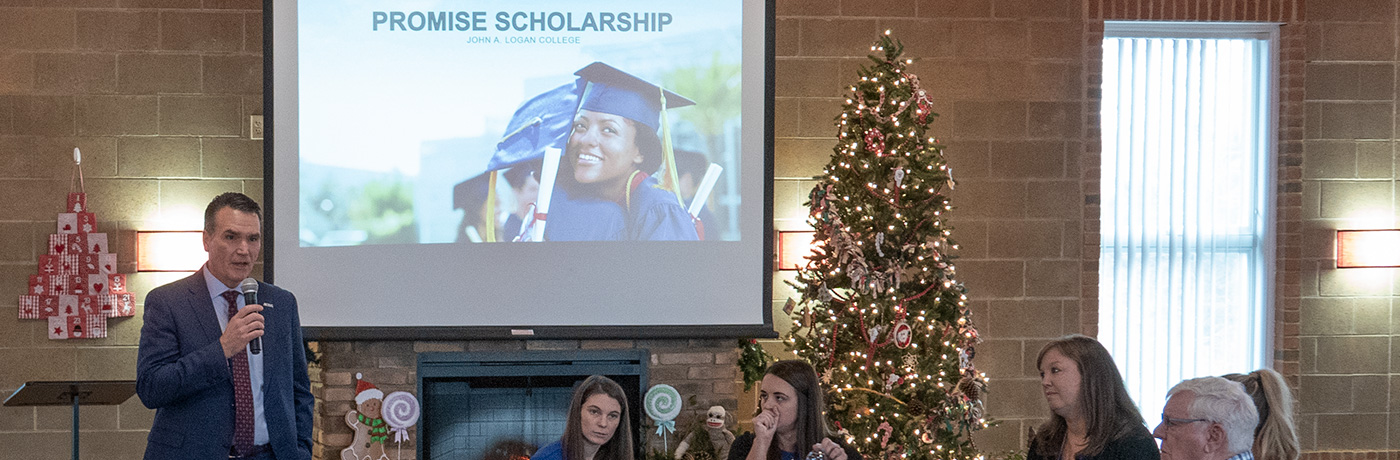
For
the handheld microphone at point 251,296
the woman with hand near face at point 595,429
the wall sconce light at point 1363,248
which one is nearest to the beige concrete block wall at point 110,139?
the handheld microphone at point 251,296

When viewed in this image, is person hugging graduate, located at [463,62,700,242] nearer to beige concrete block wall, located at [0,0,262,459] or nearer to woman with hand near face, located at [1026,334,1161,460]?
beige concrete block wall, located at [0,0,262,459]

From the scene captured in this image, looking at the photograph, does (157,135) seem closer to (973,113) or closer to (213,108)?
(213,108)

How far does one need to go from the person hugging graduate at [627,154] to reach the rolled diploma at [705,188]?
0.05 metres

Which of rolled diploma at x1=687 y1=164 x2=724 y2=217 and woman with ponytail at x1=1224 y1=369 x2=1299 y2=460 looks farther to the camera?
rolled diploma at x1=687 y1=164 x2=724 y2=217

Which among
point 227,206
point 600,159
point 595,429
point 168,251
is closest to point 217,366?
point 227,206

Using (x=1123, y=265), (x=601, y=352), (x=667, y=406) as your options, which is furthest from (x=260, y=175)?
(x=1123, y=265)

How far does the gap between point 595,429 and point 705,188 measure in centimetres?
208

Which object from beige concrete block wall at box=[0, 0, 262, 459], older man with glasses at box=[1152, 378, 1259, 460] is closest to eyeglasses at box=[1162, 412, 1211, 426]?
older man with glasses at box=[1152, 378, 1259, 460]

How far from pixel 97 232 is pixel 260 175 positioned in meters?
0.82

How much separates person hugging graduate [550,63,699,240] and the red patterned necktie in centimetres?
228

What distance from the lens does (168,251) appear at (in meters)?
5.47

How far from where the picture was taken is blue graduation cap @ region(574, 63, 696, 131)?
497 cm

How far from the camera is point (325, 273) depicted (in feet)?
A: 16.0

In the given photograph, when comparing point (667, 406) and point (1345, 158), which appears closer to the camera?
point (667, 406)
